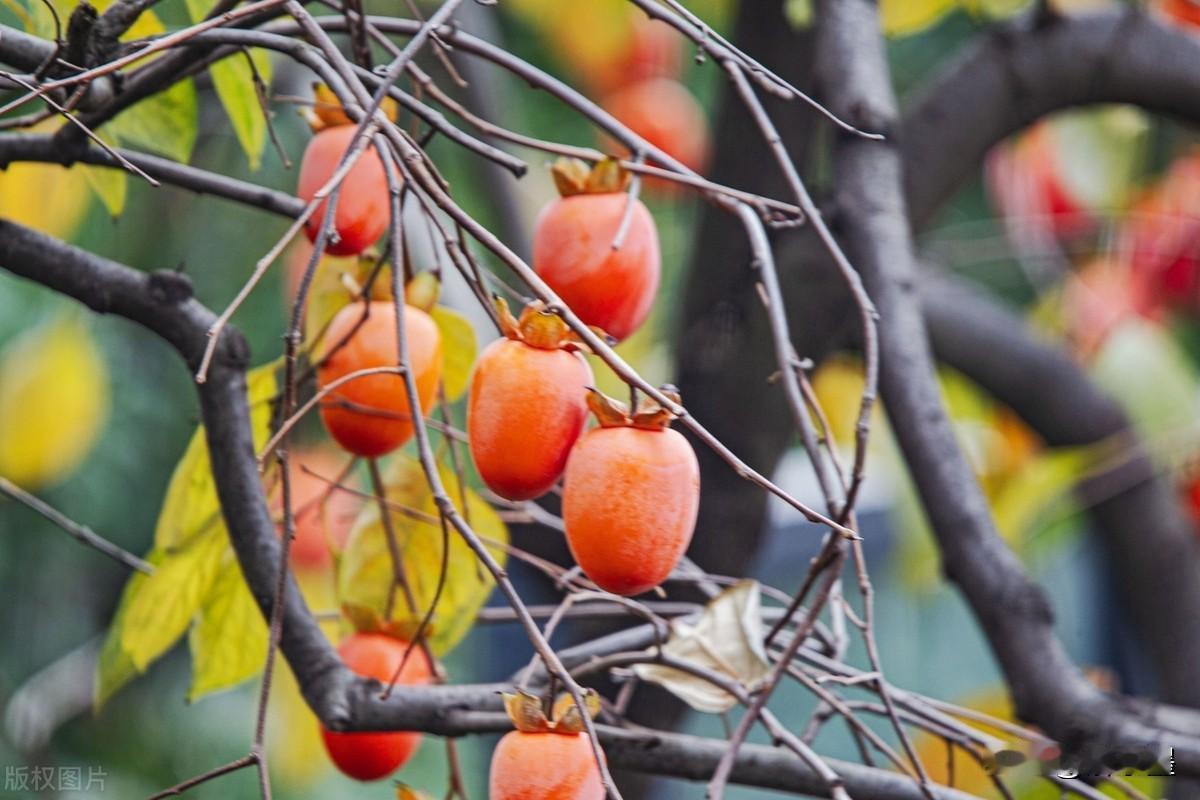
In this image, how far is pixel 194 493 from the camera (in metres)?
0.46

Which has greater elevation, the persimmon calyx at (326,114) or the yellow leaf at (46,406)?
the persimmon calyx at (326,114)

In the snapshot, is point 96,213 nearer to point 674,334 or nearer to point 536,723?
point 674,334

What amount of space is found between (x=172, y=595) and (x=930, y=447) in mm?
269

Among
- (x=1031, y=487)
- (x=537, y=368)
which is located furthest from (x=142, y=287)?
(x=1031, y=487)

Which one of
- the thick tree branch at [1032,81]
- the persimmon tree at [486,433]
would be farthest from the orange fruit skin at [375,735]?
the thick tree branch at [1032,81]

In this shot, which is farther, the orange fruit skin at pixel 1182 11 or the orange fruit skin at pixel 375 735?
the orange fruit skin at pixel 1182 11

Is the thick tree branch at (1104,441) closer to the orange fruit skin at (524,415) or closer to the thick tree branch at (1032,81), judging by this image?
the thick tree branch at (1032,81)

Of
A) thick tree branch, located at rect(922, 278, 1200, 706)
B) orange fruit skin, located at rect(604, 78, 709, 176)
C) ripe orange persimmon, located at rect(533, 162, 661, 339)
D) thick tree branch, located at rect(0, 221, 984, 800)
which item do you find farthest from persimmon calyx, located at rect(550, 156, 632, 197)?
orange fruit skin, located at rect(604, 78, 709, 176)

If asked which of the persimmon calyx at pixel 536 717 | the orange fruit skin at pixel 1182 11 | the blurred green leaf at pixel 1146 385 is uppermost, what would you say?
the orange fruit skin at pixel 1182 11

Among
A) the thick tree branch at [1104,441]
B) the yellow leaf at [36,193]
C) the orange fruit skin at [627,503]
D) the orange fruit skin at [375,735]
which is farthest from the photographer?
the thick tree branch at [1104,441]

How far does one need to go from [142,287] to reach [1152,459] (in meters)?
0.69

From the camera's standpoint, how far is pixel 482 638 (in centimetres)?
151

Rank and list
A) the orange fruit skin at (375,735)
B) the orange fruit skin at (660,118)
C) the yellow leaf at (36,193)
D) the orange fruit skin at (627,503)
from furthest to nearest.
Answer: the orange fruit skin at (660,118) < the yellow leaf at (36,193) < the orange fruit skin at (375,735) < the orange fruit skin at (627,503)

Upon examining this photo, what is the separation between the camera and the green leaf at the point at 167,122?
46 centimetres
